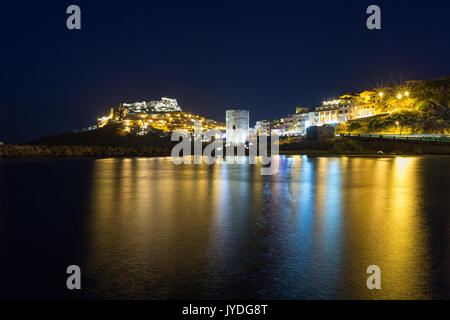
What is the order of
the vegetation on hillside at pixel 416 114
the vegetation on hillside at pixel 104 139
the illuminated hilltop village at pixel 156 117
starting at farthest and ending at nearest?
the illuminated hilltop village at pixel 156 117
the vegetation on hillside at pixel 104 139
the vegetation on hillside at pixel 416 114

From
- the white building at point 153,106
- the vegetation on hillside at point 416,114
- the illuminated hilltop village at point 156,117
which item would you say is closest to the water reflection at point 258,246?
the vegetation on hillside at point 416,114

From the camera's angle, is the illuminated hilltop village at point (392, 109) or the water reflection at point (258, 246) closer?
the water reflection at point (258, 246)

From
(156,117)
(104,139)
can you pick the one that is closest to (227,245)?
(104,139)

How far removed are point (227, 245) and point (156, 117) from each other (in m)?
147

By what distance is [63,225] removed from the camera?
28.4 feet

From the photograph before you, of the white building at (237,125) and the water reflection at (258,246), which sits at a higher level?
the white building at (237,125)

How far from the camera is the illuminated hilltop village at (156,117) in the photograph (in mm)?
134000

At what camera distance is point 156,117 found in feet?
493

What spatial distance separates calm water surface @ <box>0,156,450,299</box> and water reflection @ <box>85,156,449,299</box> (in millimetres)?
21

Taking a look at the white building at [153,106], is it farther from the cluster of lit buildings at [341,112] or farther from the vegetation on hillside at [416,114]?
the vegetation on hillside at [416,114]

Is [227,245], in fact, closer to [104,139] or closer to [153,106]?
[104,139]

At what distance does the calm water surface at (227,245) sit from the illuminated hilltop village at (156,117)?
11293 centimetres
